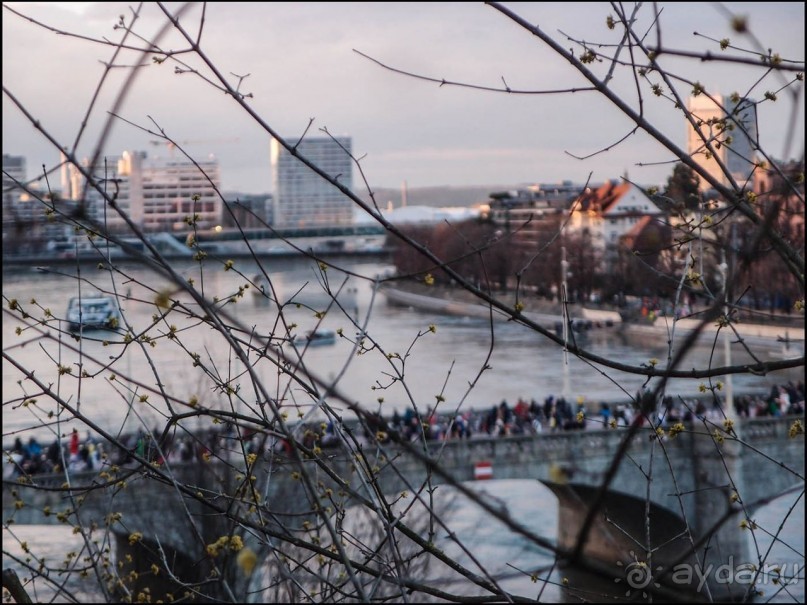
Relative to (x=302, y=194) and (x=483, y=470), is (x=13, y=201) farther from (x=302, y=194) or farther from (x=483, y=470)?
(x=302, y=194)

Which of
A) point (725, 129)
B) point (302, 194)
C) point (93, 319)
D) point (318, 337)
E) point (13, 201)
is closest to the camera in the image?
point (13, 201)

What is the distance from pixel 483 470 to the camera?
8.22 meters

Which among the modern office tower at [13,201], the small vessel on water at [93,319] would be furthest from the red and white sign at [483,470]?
the modern office tower at [13,201]

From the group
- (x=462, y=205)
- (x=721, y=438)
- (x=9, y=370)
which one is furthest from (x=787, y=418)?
(x=462, y=205)

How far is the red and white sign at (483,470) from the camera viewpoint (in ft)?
26.9

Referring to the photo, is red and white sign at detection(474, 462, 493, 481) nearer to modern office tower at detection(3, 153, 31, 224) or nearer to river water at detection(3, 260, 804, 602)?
river water at detection(3, 260, 804, 602)

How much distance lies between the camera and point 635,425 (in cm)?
60

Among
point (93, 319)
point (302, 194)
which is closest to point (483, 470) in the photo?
point (93, 319)

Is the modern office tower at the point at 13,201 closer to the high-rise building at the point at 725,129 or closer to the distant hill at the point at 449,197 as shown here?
the high-rise building at the point at 725,129

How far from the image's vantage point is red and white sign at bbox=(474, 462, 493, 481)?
8203 mm

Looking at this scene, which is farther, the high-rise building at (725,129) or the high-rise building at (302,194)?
the high-rise building at (302,194)

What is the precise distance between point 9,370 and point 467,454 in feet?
28.1

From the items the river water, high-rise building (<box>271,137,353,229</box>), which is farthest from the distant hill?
the river water

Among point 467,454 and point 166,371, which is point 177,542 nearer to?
point 467,454
